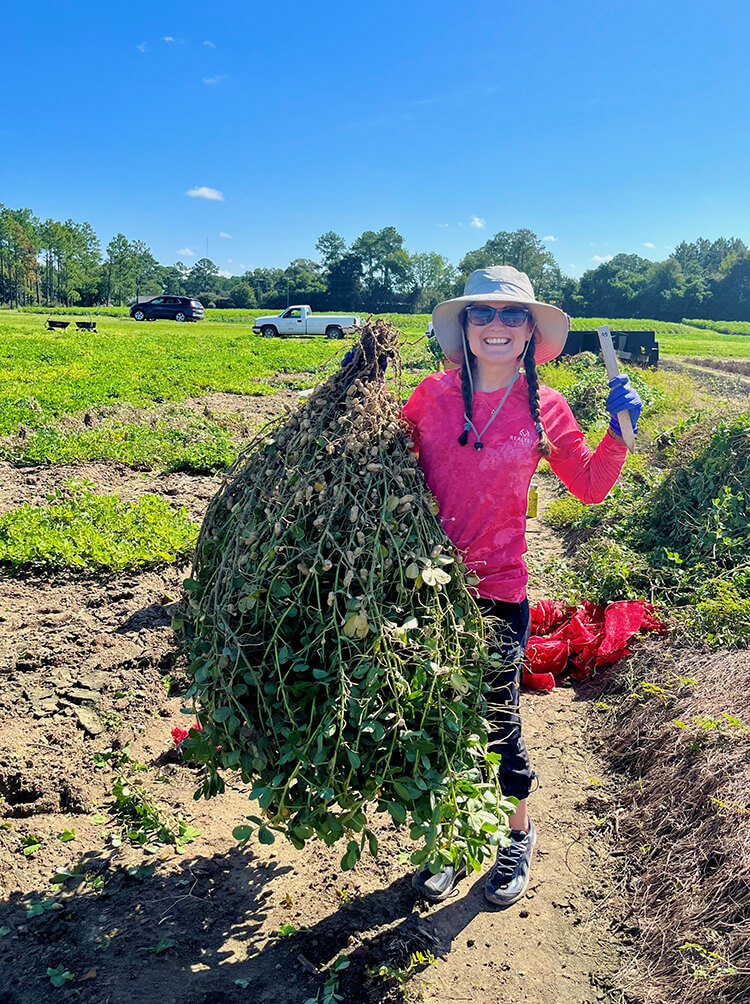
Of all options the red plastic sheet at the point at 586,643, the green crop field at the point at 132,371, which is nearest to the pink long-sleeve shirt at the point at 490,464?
the red plastic sheet at the point at 586,643

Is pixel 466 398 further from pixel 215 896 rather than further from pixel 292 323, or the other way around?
pixel 292 323

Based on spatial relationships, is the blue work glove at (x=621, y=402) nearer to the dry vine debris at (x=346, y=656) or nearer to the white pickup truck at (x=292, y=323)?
the dry vine debris at (x=346, y=656)

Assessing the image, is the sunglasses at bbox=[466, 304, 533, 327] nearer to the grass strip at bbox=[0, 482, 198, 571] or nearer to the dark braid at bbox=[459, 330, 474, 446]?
the dark braid at bbox=[459, 330, 474, 446]

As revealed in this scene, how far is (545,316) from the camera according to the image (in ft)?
8.23

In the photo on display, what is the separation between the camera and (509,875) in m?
2.63

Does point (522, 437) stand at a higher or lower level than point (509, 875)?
higher

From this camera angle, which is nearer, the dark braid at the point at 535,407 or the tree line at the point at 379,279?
the dark braid at the point at 535,407

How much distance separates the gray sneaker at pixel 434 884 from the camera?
2.59 m

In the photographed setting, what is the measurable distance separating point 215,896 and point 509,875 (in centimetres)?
110

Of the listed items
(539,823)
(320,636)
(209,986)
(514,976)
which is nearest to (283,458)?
(320,636)

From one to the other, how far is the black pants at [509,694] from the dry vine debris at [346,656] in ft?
1.00

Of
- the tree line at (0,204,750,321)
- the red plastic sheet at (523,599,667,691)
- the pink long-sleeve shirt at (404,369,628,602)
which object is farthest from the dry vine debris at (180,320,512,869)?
the tree line at (0,204,750,321)

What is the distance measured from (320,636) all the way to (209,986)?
1232mm

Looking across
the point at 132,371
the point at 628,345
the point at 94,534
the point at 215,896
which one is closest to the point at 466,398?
the point at 215,896
